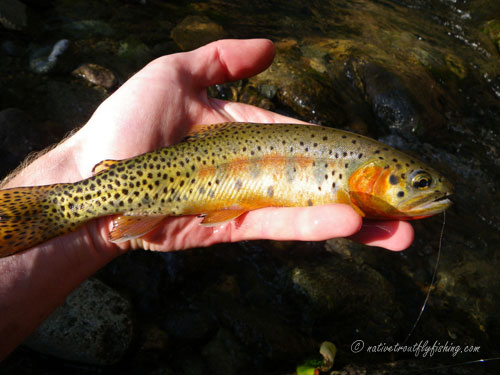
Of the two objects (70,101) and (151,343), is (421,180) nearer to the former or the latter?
(151,343)

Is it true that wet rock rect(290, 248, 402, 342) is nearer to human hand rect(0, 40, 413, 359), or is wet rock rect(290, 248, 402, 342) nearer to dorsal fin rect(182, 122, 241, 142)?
human hand rect(0, 40, 413, 359)

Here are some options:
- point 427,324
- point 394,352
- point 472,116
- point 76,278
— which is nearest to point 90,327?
point 76,278

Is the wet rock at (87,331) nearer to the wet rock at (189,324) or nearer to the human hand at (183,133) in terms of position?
the wet rock at (189,324)

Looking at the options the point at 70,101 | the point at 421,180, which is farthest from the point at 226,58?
the point at 70,101

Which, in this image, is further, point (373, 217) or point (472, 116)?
point (472, 116)

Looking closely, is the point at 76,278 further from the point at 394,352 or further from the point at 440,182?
the point at 394,352

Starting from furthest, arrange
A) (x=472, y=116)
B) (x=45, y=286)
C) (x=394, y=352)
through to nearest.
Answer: (x=472, y=116), (x=394, y=352), (x=45, y=286)

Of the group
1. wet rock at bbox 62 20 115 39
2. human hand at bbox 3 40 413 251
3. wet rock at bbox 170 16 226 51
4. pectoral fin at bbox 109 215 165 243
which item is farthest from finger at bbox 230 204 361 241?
wet rock at bbox 62 20 115 39

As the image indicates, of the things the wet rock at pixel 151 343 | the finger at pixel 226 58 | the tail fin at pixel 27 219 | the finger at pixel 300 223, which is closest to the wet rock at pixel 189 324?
the wet rock at pixel 151 343
